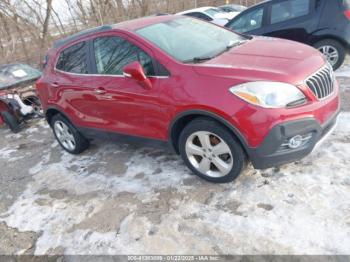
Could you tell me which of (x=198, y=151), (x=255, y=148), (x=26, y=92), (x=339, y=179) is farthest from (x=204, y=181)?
(x=26, y=92)

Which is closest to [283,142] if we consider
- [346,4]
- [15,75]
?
[346,4]

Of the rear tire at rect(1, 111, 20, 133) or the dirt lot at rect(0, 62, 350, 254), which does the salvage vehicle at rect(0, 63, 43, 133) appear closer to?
the rear tire at rect(1, 111, 20, 133)

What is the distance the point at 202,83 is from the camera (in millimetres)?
3035

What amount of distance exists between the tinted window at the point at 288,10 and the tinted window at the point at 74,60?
4.08m

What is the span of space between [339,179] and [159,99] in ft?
6.32

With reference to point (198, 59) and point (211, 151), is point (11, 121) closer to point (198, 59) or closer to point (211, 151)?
point (198, 59)

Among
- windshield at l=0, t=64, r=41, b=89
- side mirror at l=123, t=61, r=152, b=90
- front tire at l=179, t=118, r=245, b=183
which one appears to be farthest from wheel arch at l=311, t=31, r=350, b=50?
windshield at l=0, t=64, r=41, b=89

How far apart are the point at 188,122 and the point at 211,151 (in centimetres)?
37

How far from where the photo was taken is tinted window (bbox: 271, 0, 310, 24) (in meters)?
6.10

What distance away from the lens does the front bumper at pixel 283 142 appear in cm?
282

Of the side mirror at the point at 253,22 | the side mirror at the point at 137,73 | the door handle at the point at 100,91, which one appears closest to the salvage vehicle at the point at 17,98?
the door handle at the point at 100,91

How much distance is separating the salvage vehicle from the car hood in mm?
4883

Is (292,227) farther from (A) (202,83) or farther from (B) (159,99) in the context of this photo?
(B) (159,99)

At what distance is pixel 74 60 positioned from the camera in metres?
4.39
